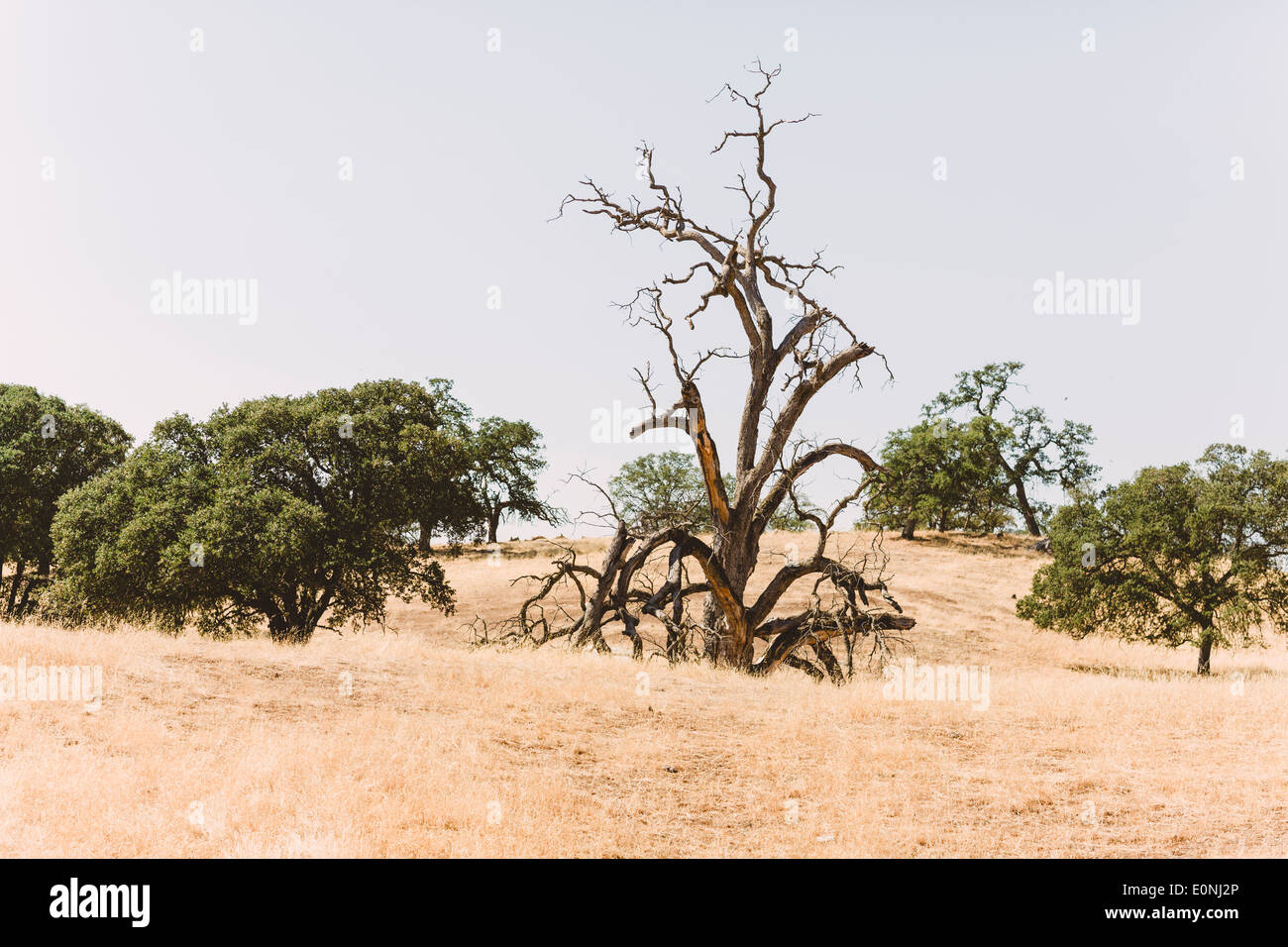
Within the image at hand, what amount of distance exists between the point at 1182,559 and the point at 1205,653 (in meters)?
2.93

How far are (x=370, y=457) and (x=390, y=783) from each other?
1500 cm

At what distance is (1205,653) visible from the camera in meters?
27.4

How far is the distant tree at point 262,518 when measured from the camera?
20.9 meters

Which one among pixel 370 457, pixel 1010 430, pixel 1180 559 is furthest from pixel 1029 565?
pixel 370 457

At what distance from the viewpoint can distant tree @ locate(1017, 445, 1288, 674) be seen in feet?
88.5

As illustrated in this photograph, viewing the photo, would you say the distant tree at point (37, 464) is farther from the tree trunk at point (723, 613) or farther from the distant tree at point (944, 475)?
the distant tree at point (944, 475)

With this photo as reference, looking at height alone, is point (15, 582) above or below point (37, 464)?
below

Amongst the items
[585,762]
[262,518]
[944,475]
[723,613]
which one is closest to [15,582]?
[262,518]

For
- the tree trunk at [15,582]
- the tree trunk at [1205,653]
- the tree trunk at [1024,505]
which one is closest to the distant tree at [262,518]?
the tree trunk at [15,582]

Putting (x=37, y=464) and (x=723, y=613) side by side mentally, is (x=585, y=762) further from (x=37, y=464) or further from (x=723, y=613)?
(x=37, y=464)

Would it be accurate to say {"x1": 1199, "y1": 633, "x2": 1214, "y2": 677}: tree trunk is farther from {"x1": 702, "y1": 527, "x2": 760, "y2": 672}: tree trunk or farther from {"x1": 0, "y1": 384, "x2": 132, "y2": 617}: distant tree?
{"x1": 0, "y1": 384, "x2": 132, "y2": 617}: distant tree

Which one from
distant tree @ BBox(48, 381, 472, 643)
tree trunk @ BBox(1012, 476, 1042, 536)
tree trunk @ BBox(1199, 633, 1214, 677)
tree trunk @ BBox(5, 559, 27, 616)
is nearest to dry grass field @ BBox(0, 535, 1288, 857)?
distant tree @ BBox(48, 381, 472, 643)

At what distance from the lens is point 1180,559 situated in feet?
91.2
